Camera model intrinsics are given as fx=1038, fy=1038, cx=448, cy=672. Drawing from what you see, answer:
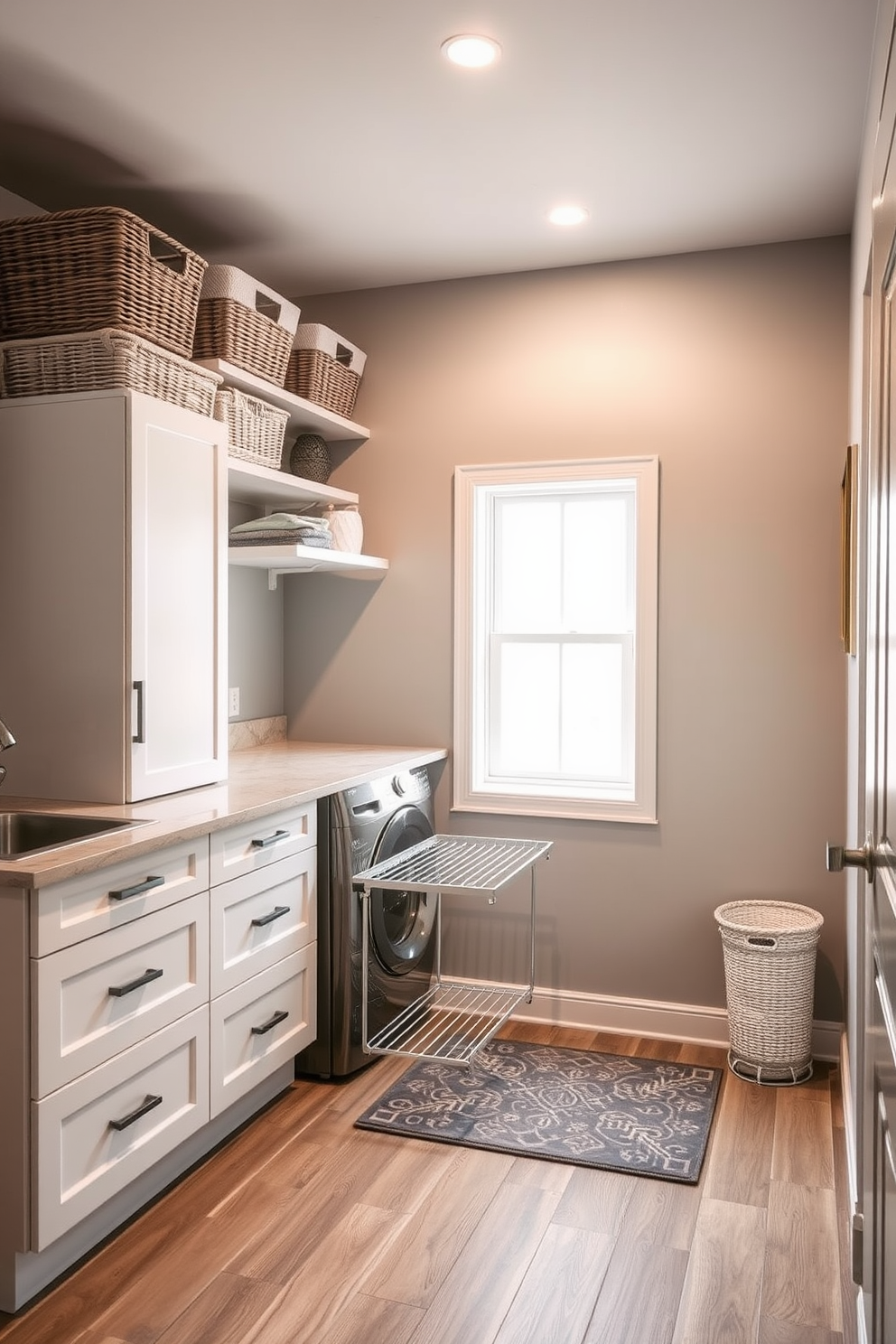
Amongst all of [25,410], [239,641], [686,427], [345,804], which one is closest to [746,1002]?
[345,804]

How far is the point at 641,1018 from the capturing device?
3541 millimetres

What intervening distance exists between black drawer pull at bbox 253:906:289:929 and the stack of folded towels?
1.17 meters

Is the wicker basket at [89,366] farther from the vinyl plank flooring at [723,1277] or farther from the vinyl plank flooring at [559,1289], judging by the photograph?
the vinyl plank flooring at [723,1277]

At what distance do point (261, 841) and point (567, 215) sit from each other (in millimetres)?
2080

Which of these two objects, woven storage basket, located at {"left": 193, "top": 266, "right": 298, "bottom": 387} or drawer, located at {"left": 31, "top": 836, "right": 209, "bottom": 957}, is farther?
woven storage basket, located at {"left": 193, "top": 266, "right": 298, "bottom": 387}

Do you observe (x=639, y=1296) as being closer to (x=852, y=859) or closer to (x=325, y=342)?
(x=852, y=859)

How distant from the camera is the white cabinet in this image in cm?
251

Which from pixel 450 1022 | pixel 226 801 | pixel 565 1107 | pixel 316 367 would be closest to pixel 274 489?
pixel 316 367

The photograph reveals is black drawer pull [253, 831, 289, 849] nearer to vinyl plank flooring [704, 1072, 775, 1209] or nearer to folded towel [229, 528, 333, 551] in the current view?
folded towel [229, 528, 333, 551]

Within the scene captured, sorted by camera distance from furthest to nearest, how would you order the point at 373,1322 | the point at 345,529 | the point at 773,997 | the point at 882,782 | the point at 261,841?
the point at 345,529 → the point at 773,997 → the point at 261,841 → the point at 373,1322 → the point at 882,782

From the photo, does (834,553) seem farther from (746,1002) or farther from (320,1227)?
(320,1227)

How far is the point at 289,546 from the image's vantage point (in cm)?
326

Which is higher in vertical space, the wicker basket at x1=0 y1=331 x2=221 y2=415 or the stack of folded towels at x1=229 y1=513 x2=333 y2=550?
the wicker basket at x1=0 y1=331 x2=221 y2=415

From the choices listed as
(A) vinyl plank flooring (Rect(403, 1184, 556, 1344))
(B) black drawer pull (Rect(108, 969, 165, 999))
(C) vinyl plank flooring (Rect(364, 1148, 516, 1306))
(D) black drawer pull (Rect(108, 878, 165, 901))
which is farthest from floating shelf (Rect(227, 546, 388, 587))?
(A) vinyl plank flooring (Rect(403, 1184, 556, 1344))
